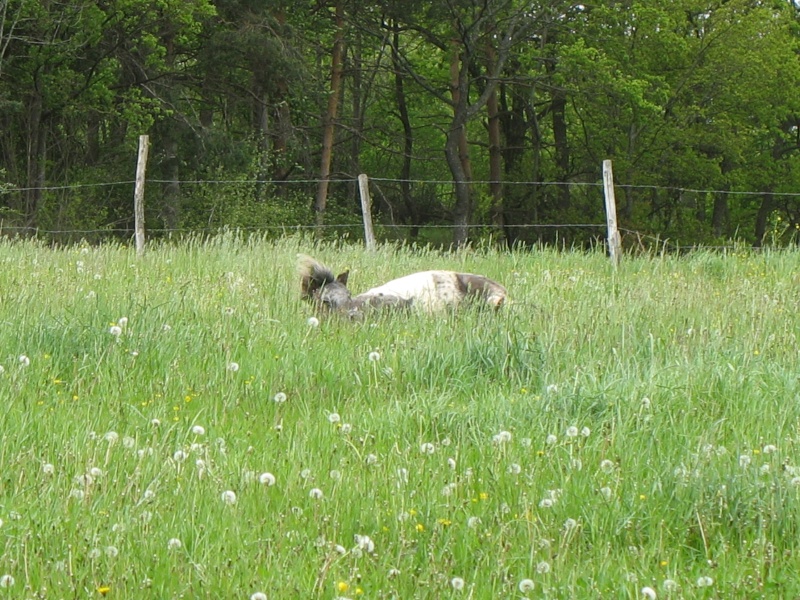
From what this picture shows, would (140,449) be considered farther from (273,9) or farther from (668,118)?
(668,118)

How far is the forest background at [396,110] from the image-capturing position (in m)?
26.3

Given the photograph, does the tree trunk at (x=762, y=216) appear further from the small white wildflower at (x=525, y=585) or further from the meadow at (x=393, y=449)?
the small white wildflower at (x=525, y=585)

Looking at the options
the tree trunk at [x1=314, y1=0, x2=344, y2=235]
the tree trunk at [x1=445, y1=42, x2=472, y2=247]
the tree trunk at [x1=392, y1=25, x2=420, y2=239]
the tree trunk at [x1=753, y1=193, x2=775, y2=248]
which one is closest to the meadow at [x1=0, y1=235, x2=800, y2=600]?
the tree trunk at [x1=314, y1=0, x2=344, y2=235]

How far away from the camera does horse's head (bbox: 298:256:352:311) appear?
→ 8.92 m

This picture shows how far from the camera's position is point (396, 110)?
41969mm

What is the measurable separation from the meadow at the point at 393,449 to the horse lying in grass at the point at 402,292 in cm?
35

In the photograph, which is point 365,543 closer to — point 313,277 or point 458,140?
point 313,277

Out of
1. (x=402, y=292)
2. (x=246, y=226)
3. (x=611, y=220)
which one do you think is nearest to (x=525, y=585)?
(x=402, y=292)

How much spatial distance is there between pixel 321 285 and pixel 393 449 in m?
4.52

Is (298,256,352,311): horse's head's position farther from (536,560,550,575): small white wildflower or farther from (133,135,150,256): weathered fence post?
(133,135,150,256): weathered fence post

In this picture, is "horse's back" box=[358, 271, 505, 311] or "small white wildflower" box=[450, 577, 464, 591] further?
"horse's back" box=[358, 271, 505, 311]

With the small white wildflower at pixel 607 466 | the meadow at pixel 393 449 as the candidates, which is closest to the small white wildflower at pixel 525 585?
the meadow at pixel 393 449

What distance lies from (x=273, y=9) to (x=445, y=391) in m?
24.2

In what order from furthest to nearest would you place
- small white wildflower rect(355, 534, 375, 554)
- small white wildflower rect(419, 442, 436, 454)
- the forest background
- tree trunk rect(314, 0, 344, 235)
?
tree trunk rect(314, 0, 344, 235) < the forest background < small white wildflower rect(419, 442, 436, 454) < small white wildflower rect(355, 534, 375, 554)
